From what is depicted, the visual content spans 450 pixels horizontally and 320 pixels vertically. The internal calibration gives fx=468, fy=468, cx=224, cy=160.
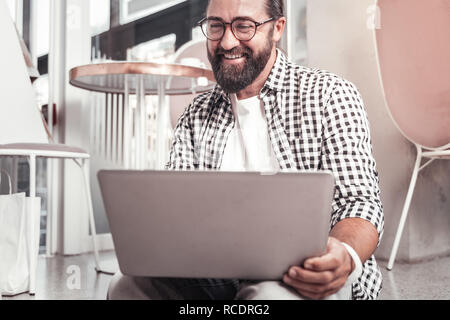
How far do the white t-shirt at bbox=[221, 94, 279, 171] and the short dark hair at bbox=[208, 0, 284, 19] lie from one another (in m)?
0.17

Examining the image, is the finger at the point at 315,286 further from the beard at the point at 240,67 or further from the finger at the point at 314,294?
the beard at the point at 240,67

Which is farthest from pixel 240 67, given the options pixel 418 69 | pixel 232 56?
pixel 418 69

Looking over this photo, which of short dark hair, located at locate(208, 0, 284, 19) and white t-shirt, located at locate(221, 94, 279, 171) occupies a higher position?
short dark hair, located at locate(208, 0, 284, 19)

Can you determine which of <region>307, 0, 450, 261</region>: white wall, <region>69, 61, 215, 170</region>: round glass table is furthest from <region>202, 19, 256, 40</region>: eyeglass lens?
<region>307, 0, 450, 261</region>: white wall

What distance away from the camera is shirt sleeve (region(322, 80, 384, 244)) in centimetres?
74

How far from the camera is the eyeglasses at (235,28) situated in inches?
35.5

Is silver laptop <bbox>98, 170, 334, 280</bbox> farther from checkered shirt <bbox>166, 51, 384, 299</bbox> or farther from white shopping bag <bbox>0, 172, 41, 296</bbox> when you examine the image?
white shopping bag <bbox>0, 172, 41, 296</bbox>

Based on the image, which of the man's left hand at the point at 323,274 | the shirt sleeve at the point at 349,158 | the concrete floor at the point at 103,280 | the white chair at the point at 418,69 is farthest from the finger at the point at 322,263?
the white chair at the point at 418,69

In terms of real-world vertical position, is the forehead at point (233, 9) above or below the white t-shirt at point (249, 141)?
above

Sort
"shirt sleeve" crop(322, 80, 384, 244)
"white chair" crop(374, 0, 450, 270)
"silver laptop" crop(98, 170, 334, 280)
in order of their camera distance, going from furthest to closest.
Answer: "white chair" crop(374, 0, 450, 270) < "shirt sleeve" crop(322, 80, 384, 244) < "silver laptop" crop(98, 170, 334, 280)

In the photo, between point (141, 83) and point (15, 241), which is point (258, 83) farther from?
point (141, 83)

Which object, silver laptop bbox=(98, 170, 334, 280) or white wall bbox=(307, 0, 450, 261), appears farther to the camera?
white wall bbox=(307, 0, 450, 261)

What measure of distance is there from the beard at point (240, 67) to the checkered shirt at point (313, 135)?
0.03m

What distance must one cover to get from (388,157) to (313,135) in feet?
4.58
